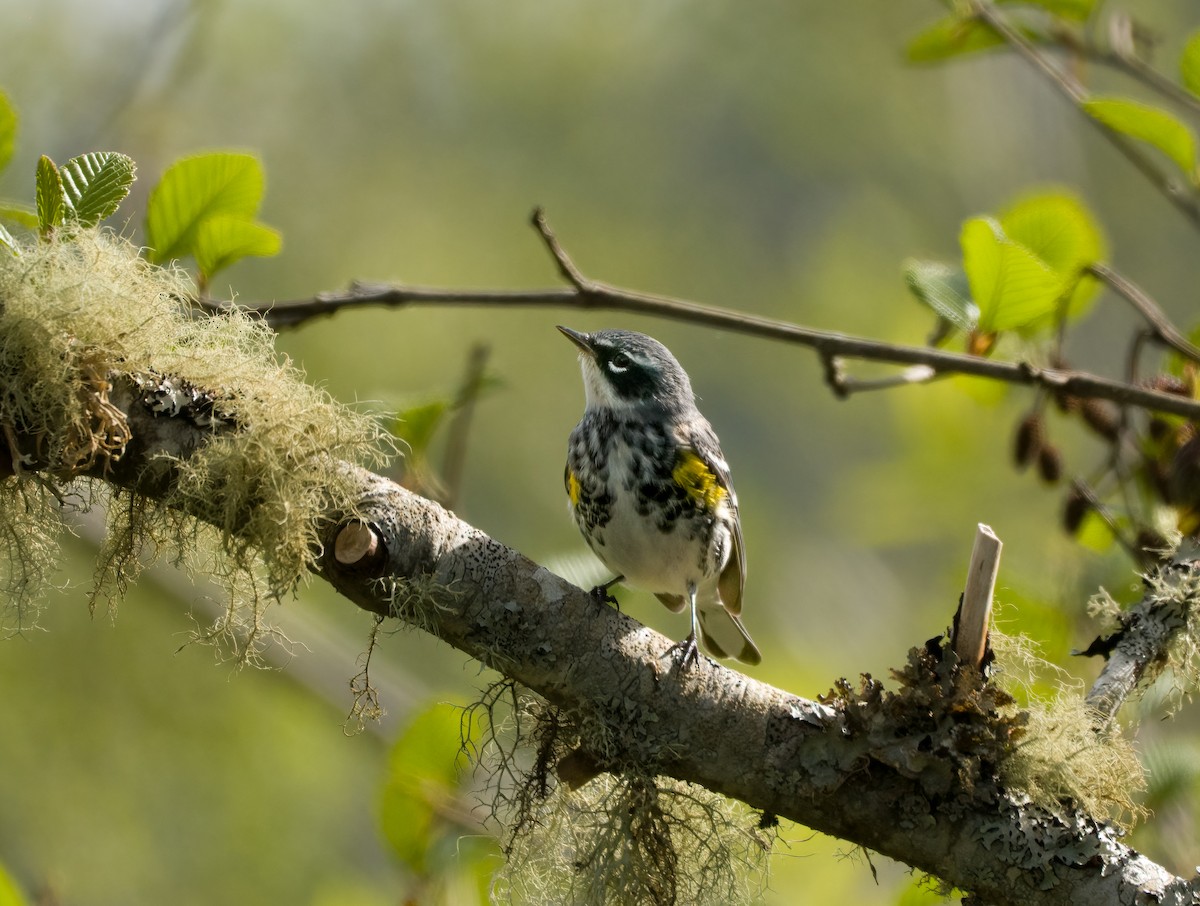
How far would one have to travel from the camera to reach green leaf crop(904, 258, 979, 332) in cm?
308

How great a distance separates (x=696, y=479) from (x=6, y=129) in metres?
2.00

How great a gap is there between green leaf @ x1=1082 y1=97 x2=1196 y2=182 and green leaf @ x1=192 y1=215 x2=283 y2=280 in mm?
2131

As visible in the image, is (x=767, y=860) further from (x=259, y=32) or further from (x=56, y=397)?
(x=259, y=32)

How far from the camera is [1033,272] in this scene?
9.29ft

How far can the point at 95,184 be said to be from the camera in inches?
91.5

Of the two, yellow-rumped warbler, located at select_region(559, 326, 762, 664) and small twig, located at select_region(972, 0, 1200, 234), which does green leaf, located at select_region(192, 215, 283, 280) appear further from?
small twig, located at select_region(972, 0, 1200, 234)

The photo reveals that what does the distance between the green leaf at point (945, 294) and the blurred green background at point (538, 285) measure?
2.58 ft

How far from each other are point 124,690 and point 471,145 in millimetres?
7537

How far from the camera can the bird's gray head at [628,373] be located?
144 inches

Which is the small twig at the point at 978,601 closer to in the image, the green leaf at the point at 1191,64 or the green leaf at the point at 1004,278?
the green leaf at the point at 1004,278

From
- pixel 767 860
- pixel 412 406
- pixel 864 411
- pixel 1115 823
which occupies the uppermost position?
pixel 864 411

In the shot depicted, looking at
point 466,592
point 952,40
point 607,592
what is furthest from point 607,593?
point 952,40

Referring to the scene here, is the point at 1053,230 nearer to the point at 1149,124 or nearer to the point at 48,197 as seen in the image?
the point at 1149,124

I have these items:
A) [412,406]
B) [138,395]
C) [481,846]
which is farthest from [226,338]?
[481,846]
